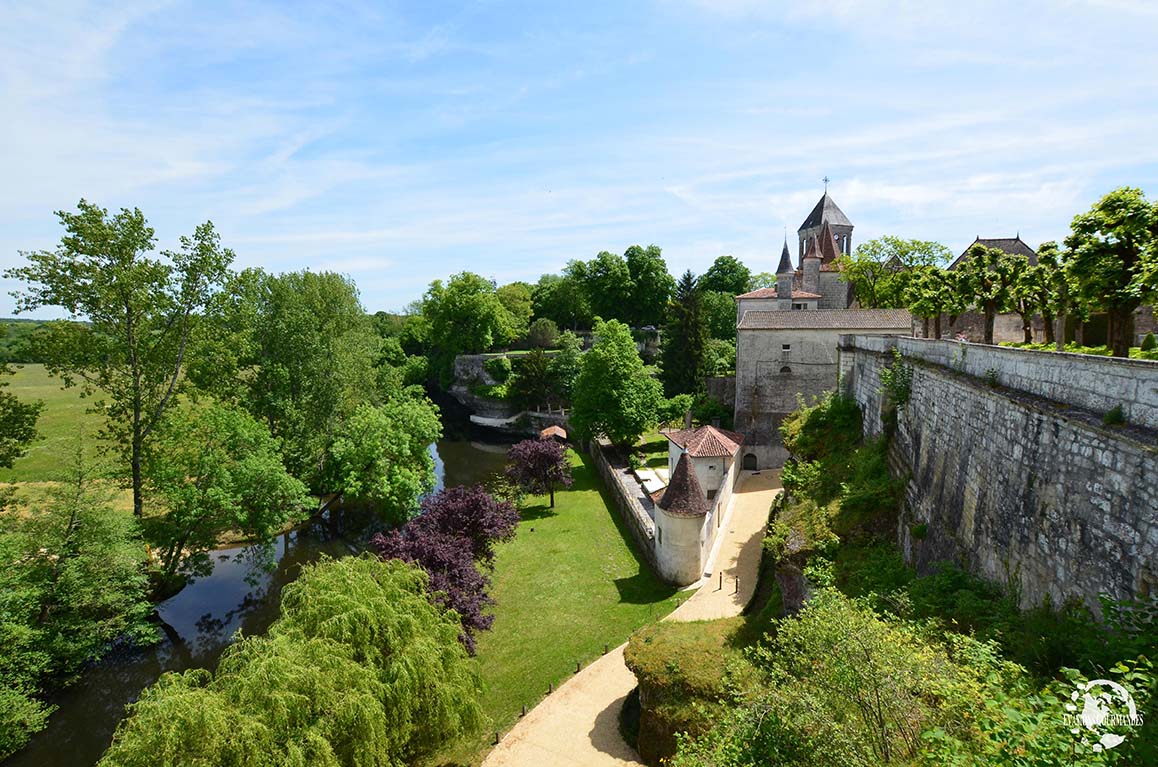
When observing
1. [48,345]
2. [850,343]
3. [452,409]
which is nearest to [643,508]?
[850,343]

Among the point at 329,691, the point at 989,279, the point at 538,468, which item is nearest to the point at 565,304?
the point at 538,468

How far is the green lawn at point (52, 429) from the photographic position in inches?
624

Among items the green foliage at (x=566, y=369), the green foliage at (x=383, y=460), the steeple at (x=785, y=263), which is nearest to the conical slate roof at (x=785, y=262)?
the steeple at (x=785, y=263)

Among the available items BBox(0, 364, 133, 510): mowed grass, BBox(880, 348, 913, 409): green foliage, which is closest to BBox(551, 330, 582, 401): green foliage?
BBox(0, 364, 133, 510): mowed grass

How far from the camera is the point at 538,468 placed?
27281mm

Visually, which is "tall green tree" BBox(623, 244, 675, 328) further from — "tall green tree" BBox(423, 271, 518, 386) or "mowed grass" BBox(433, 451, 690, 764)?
"mowed grass" BBox(433, 451, 690, 764)

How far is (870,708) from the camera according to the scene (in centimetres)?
538

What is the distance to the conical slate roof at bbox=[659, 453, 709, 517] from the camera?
18.2 m

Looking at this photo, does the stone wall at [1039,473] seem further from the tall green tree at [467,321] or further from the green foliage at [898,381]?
the tall green tree at [467,321]

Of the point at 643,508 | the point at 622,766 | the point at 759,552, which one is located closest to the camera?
the point at 622,766

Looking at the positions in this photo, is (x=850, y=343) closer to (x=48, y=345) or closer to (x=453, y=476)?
(x=453, y=476)

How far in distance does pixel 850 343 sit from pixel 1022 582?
14.8 meters

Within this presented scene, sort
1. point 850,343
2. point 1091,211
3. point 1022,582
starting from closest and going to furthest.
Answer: point 1022,582
point 1091,211
point 850,343

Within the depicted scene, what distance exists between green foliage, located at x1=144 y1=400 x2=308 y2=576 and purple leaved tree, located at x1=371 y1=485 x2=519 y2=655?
4.95 m
